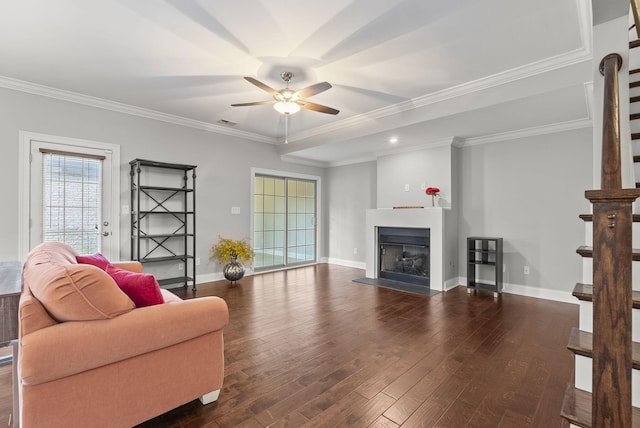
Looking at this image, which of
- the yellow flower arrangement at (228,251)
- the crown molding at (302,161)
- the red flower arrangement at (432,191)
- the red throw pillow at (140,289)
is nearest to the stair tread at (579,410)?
the red throw pillow at (140,289)

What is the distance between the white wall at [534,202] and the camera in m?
4.16

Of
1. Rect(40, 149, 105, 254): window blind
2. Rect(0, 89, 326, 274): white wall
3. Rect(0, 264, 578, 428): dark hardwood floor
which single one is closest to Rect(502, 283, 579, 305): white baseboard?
Rect(0, 264, 578, 428): dark hardwood floor

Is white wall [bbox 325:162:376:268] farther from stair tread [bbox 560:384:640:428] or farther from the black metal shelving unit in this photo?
stair tread [bbox 560:384:640:428]

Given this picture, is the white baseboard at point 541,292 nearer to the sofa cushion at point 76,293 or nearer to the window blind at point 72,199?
the sofa cushion at point 76,293

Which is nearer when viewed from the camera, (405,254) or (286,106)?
(286,106)

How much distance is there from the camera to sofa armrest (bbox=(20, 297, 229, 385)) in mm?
1323

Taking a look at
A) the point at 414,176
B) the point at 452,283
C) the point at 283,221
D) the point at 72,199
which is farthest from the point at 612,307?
the point at 283,221

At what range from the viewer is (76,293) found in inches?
56.9

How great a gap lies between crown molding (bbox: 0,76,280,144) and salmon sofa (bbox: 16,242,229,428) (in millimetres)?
3170

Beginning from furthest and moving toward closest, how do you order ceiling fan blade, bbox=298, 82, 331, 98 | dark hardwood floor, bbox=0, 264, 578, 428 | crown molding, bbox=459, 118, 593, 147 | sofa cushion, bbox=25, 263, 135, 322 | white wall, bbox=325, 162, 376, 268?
white wall, bbox=325, 162, 376, 268 → crown molding, bbox=459, 118, 593, 147 → ceiling fan blade, bbox=298, 82, 331, 98 → dark hardwood floor, bbox=0, 264, 578, 428 → sofa cushion, bbox=25, 263, 135, 322

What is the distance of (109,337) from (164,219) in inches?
145

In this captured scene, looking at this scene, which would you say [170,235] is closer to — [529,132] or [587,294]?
[587,294]

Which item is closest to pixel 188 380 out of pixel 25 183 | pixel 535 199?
pixel 25 183

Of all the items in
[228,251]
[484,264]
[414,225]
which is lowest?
[484,264]
